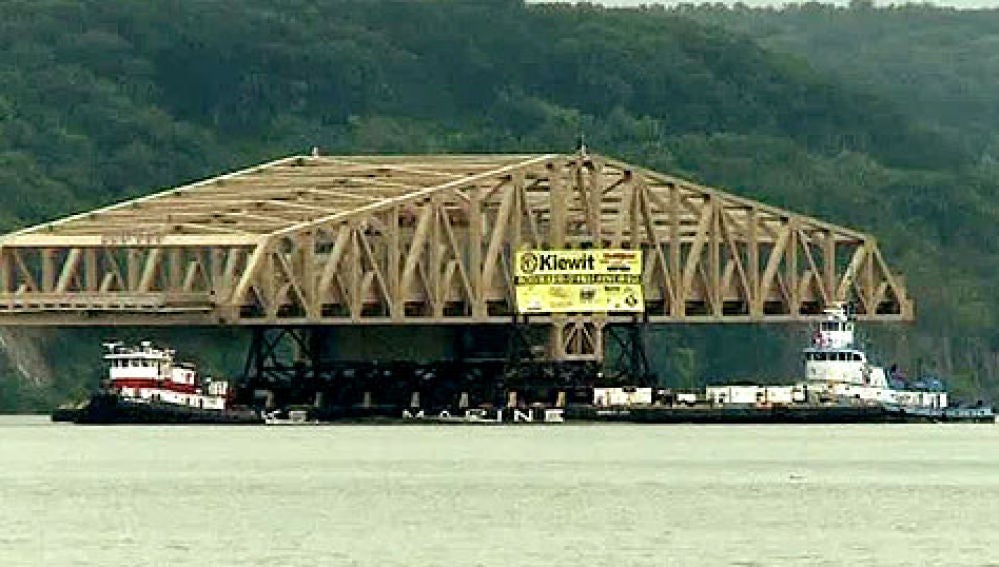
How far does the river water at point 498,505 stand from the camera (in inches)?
4993

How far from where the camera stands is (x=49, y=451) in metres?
191

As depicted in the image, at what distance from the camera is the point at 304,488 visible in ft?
515

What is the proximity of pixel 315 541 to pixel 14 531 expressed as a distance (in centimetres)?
914

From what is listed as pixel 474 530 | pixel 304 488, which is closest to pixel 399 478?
pixel 304 488

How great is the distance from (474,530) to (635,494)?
18.0 m

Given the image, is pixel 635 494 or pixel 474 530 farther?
pixel 635 494

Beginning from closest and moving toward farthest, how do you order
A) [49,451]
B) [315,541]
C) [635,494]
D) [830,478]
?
1. [315,541]
2. [635,494]
3. [830,478]
4. [49,451]

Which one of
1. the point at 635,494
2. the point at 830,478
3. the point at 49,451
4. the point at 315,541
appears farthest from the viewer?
the point at 49,451

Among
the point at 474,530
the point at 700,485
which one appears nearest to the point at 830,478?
the point at 700,485

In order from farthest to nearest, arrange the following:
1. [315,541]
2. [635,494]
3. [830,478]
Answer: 1. [830,478]
2. [635,494]
3. [315,541]

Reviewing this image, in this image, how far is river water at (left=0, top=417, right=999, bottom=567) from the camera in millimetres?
126812

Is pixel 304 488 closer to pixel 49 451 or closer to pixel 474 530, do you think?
pixel 474 530

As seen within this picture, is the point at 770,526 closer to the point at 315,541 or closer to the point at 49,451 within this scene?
the point at 315,541

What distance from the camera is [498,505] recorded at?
484 ft
